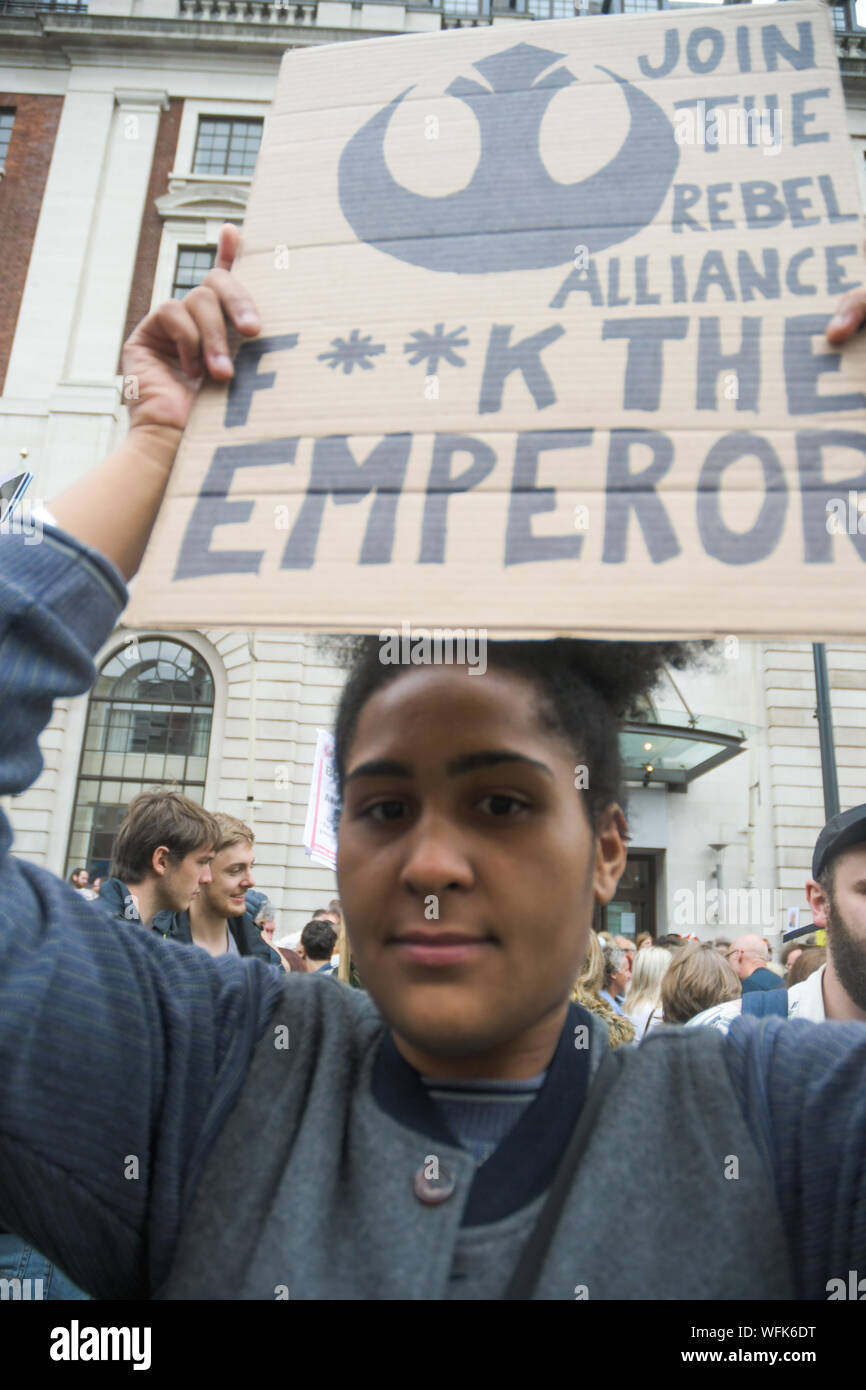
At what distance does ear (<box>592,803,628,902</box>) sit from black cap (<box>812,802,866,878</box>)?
1.30m

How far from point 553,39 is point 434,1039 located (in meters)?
1.67

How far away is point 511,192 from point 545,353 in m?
0.36

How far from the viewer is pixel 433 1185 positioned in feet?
3.41

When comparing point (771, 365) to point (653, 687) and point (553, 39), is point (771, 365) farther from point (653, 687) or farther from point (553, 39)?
point (553, 39)

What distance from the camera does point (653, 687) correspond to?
151 centimetres

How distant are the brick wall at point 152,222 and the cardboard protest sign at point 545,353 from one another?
1556 cm

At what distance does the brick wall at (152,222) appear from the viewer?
625 inches

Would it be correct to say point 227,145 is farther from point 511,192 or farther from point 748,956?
point 511,192

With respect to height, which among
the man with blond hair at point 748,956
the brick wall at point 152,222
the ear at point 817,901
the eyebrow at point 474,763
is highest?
the brick wall at point 152,222

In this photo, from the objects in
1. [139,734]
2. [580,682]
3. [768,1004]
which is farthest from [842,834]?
[139,734]

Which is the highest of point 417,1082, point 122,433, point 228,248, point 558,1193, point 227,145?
point 227,145

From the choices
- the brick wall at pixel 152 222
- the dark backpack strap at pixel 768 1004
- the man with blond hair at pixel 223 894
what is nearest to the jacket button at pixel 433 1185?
the dark backpack strap at pixel 768 1004

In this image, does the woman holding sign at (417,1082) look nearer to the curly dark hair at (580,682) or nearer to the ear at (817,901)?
the curly dark hair at (580,682)

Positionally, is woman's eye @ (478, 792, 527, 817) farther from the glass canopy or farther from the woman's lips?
the glass canopy
